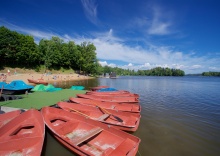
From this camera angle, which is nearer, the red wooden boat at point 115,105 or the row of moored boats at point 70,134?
the row of moored boats at point 70,134

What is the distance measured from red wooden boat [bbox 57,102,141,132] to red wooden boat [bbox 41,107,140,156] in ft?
2.93

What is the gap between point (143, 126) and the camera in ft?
28.1

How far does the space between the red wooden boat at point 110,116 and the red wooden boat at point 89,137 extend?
892 mm

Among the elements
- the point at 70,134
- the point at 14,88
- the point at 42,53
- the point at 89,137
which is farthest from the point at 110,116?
the point at 42,53

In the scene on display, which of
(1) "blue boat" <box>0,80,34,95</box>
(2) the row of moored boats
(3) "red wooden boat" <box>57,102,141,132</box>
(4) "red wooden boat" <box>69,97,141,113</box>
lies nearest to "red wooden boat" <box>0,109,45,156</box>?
(2) the row of moored boats

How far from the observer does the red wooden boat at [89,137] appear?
15.6 feet

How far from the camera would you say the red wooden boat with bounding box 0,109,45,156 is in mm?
4418

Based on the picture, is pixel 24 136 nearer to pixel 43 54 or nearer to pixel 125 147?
pixel 125 147

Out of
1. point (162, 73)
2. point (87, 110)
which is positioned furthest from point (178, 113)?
point (162, 73)

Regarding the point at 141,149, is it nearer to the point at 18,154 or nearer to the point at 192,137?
the point at 192,137

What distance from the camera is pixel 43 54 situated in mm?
51812

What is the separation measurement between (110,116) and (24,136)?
15.8 feet

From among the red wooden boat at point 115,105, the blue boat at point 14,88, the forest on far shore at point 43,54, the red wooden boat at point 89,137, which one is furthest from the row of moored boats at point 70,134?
the forest on far shore at point 43,54

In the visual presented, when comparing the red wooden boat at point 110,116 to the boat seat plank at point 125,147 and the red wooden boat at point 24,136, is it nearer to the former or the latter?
the boat seat plank at point 125,147
